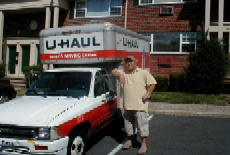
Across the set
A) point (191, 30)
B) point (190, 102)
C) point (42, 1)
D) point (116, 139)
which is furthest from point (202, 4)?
point (116, 139)

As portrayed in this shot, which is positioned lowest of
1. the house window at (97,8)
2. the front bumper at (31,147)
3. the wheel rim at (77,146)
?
the wheel rim at (77,146)

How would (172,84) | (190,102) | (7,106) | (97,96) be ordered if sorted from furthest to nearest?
(172,84) → (190,102) → (97,96) → (7,106)

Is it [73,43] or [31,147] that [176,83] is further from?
[31,147]

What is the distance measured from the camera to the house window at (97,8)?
16.0 metres

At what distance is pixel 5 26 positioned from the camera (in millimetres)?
17828

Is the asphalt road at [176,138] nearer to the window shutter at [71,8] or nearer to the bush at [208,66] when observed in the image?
the bush at [208,66]

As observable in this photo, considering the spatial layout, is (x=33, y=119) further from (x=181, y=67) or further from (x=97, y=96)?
(x=181, y=67)

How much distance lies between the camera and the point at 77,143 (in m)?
4.60

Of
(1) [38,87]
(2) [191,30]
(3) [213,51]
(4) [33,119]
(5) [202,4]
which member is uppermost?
(5) [202,4]

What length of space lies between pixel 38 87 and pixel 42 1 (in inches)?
429

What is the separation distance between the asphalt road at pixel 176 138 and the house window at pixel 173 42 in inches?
278

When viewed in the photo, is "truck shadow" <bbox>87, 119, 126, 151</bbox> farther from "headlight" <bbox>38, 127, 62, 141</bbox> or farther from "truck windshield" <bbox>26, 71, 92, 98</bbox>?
"headlight" <bbox>38, 127, 62, 141</bbox>

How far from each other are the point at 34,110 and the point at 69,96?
94 cm

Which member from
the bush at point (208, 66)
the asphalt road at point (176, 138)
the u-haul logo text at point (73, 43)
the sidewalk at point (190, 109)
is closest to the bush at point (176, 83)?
the bush at point (208, 66)
